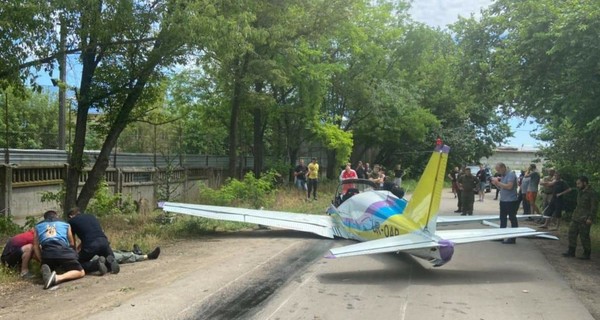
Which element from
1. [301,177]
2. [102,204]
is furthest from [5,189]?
[301,177]

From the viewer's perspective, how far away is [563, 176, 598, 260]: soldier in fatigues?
10.0 meters

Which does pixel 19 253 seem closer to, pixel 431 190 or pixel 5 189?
pixel 5 189

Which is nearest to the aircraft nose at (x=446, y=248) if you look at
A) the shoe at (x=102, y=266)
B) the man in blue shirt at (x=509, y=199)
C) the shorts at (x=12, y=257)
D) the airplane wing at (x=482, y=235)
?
the airplane wing at (x=482, y=235)

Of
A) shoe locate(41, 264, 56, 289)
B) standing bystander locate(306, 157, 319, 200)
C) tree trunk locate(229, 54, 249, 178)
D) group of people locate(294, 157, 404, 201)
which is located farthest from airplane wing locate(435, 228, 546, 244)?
standing bystander locate(306, 157, 319, 200)

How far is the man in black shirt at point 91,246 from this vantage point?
8.45 metres

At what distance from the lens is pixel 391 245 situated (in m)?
7.96

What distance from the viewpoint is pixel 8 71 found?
31.7 ft

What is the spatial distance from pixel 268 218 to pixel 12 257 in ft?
19.0

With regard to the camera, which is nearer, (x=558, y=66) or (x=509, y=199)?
(x=558, y=66)

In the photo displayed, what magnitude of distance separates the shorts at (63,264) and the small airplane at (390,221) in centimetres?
405

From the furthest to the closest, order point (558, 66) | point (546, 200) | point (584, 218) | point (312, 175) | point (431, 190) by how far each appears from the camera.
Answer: point (312, 175) < point (546, 200) < point (558, 66) < point (584, 218) < point (431, 190)

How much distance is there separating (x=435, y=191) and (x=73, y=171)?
838 cm

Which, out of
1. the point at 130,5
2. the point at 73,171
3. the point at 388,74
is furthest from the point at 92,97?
the point at 388,74

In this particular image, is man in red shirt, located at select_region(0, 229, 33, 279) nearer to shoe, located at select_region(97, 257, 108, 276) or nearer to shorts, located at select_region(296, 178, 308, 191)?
shoe, located at select_region(97, 257, 108, 276)
